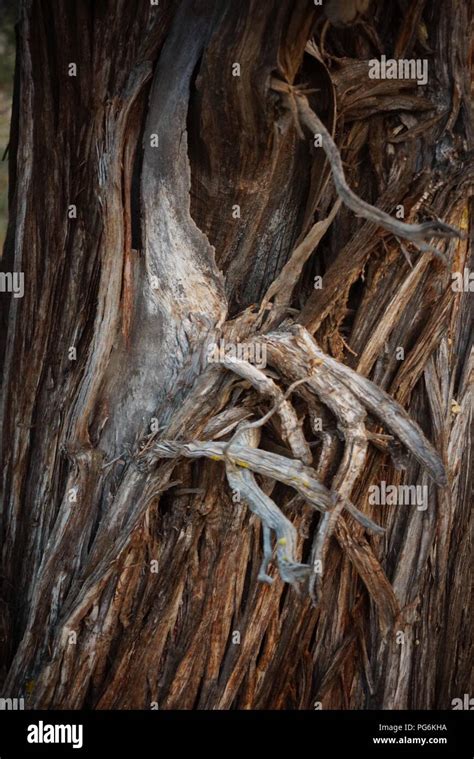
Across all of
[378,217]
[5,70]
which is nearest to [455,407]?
[378,217]

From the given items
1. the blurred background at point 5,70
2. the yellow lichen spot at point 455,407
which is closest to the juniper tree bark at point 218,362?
the yellow lichen spot at point 455,407

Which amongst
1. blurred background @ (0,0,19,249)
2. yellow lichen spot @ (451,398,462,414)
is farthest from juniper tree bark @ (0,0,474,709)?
blurred background @ (0,0,19,249)

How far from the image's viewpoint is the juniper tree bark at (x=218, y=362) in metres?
2.88

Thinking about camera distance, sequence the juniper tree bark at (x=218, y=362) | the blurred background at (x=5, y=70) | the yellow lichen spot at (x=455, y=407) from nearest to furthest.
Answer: the juniper tree bark at (x=218, y=362) → the yellow lichen spot at (x=455, y=407) → the blurred background at (x=5, y=70)

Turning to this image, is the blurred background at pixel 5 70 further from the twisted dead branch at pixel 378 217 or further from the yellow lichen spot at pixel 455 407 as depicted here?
the yellow lichen spot at pixel 455 407

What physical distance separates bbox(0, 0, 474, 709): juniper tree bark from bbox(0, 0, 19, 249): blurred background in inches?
44.4

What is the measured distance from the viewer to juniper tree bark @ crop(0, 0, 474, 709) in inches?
113

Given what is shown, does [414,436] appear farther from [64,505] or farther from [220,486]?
[64,505]

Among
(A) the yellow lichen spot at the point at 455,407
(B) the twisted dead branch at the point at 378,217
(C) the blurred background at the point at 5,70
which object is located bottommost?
(A) the yellow lichen spot at the point at 455,407

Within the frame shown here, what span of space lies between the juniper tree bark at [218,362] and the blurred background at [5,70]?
3.70ft

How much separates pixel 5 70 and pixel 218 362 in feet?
10.3

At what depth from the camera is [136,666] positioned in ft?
9.87

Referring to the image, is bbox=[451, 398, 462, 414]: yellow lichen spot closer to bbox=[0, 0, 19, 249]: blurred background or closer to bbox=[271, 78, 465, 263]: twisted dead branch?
bbox=[271, 78, 465, 263]: twisted dead branch
